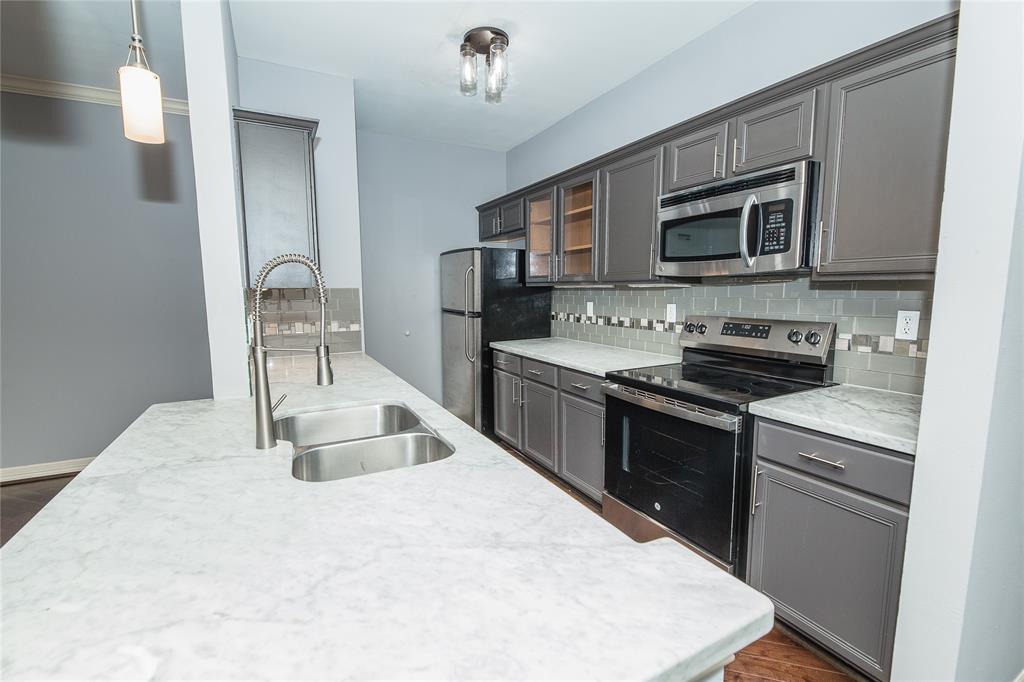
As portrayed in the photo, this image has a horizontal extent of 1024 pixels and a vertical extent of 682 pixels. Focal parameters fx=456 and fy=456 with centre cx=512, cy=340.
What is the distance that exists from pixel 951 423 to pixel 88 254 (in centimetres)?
487

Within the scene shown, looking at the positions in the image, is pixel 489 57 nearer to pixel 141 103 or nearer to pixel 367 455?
pixel 141 103

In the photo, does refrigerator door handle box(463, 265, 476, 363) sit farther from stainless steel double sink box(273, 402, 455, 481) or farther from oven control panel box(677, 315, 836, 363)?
stainless steel double sink box(273, 402, 455, 481)

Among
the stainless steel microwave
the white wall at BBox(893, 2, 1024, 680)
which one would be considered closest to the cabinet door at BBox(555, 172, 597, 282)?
the stainless steel microwave

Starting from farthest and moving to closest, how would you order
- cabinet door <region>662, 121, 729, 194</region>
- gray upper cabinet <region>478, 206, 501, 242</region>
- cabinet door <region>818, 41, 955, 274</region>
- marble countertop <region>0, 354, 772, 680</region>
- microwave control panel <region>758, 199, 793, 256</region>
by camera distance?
gray upper cabinet <region>478, 206, 501, 242</region>, cabinet door <region>662, 121, 729, 194</region>, microwave control panel <region>758, 199, 793, 256</region>, cabinet door <region>818, 41, 955, 274</region>, marble countertop <region>0, 354, 772, 680</region>

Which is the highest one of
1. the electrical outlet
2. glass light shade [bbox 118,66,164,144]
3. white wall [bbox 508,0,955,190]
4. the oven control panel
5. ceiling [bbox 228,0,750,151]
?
ceiling [bbox 228,0,750,151]

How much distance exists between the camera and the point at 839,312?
2064mm

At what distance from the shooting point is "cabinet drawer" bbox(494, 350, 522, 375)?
353 cm

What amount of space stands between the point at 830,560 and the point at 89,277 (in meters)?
4.76

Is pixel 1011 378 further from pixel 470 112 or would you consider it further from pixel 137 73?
pixel 470 112

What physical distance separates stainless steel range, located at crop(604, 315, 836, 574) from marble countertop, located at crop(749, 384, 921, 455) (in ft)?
0.34

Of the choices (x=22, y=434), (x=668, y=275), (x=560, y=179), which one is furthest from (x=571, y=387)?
(x=22, y=434)

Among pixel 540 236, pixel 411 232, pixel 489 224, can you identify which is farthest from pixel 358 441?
pixel 489 224

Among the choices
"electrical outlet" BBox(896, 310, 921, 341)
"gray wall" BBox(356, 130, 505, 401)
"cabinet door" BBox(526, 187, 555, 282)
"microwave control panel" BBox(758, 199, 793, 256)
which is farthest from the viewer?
"gray wall" BBox(356, 130, 505, 401)

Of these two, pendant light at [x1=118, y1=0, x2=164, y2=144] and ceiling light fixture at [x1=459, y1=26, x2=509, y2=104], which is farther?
ceiling light fixture at [x1=459, y1=26, x2=509, y2=104]
